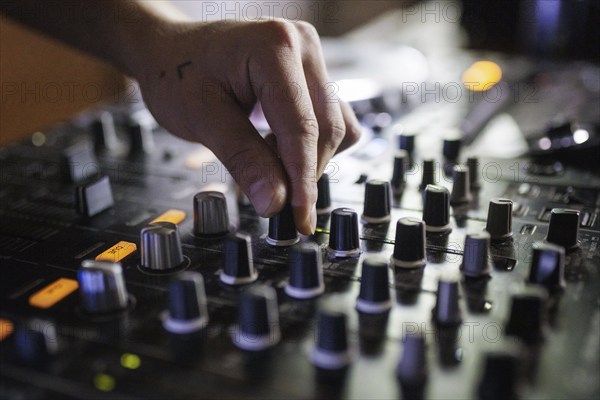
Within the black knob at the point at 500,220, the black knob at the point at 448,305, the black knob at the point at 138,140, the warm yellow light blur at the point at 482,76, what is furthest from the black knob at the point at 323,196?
the warm yellow light blur at the point at 482,76

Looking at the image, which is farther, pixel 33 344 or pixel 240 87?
pixel 240 87

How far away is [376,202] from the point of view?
2.94 feet

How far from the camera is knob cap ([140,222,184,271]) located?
75 centimetres

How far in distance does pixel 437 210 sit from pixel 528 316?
276 millimetres

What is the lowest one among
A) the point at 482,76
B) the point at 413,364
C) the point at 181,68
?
the point at 413,364

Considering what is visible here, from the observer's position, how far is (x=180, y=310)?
24.6 inches

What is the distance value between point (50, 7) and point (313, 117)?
0.61 metres

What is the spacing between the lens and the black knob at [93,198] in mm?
942

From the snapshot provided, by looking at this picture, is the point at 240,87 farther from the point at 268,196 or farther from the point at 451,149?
the point at 451,149

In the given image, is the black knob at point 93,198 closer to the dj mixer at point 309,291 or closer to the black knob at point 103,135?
the dj mixer at point 309,291

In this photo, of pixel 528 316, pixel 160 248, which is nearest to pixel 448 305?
pixel 528 316

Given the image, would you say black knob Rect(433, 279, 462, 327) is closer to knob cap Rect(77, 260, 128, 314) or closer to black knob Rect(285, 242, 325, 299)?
black knob Rect(285, 242, 325, 299)

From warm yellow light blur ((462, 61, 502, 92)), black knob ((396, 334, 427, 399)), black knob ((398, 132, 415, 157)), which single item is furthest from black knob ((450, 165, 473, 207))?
warm yellow light blur ((462, 61, 502, 92))

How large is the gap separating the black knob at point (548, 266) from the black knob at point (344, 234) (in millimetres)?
210
